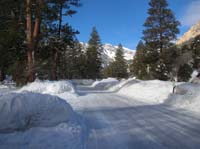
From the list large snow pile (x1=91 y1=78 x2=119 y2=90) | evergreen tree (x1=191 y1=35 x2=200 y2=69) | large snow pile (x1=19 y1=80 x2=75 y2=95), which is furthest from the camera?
large snow pile (x1=91 y1=78 x2=119 y2=90)

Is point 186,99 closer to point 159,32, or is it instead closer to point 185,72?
point 185,72

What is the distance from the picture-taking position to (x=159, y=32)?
30.5 m

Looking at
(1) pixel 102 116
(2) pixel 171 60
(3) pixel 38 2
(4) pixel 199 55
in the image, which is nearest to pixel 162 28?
(2) pixel 171 60

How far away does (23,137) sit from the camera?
221 inches

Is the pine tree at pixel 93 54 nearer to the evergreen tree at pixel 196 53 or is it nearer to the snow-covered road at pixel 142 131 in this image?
the evergreen tree at pixel 196 53

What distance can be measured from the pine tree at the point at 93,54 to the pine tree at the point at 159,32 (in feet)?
114

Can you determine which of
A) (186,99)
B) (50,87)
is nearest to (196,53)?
(186,99)

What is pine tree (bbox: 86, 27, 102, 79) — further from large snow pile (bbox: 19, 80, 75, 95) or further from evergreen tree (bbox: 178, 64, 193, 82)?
large snow pile (bbox: 19, 80, 75, 95)

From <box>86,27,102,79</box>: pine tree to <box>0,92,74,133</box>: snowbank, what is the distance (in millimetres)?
57954

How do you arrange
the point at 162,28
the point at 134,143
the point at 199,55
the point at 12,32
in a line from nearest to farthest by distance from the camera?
1. the point at 134,143
2. the point at 12,32
3. the point at 199,55
4. the point at 162,28

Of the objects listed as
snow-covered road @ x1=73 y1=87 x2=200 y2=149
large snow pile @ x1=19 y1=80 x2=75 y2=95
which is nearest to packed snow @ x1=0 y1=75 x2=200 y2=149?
snow-covered road @ x1=73 y1=87 x2=200 y2=149

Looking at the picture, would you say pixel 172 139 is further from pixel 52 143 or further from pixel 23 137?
pixel 23 137

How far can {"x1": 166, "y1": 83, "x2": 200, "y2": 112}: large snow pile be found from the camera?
1089 cm

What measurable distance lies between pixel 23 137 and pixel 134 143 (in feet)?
8.25
